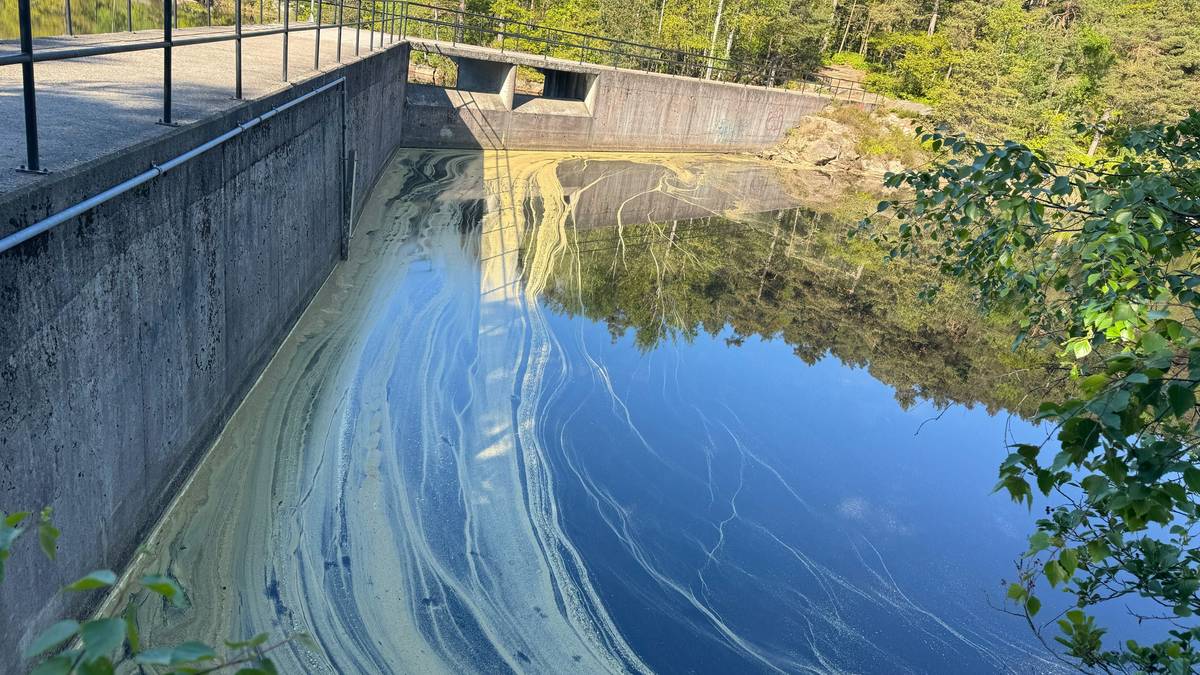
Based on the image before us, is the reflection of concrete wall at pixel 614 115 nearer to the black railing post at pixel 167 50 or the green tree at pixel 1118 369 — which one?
the black railing post at pixel 167 50

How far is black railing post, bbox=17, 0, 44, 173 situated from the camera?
2.90 metres

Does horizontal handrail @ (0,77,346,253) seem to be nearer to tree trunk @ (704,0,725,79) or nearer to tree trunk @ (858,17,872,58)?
tree trunk @ (704,0,725,79)

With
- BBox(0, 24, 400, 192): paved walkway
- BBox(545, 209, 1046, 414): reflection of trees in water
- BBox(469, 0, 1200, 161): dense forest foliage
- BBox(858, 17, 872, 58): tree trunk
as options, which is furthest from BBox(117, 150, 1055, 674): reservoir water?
BBox(858, 17, 872, 58): tree trunk

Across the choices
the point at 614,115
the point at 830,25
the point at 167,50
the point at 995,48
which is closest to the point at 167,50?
the point at 167,50

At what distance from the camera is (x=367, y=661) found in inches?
172

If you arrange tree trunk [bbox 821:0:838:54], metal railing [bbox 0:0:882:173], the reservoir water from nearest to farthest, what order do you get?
metal railing [bbox 0:0:882:173] → the reservoir water → tree trunk [bbox 821:0:838:54]

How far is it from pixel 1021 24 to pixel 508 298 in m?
31.7

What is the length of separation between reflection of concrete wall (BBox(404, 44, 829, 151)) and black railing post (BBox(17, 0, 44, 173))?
14912 millimetres

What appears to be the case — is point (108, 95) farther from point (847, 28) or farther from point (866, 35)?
point (847, 28)

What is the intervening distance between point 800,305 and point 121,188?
964 centimetres

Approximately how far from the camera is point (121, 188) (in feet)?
12.3

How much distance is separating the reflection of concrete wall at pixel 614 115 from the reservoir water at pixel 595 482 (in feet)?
22.8

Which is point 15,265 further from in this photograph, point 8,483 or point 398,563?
point 398,563

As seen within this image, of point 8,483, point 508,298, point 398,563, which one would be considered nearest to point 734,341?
point 508,298
